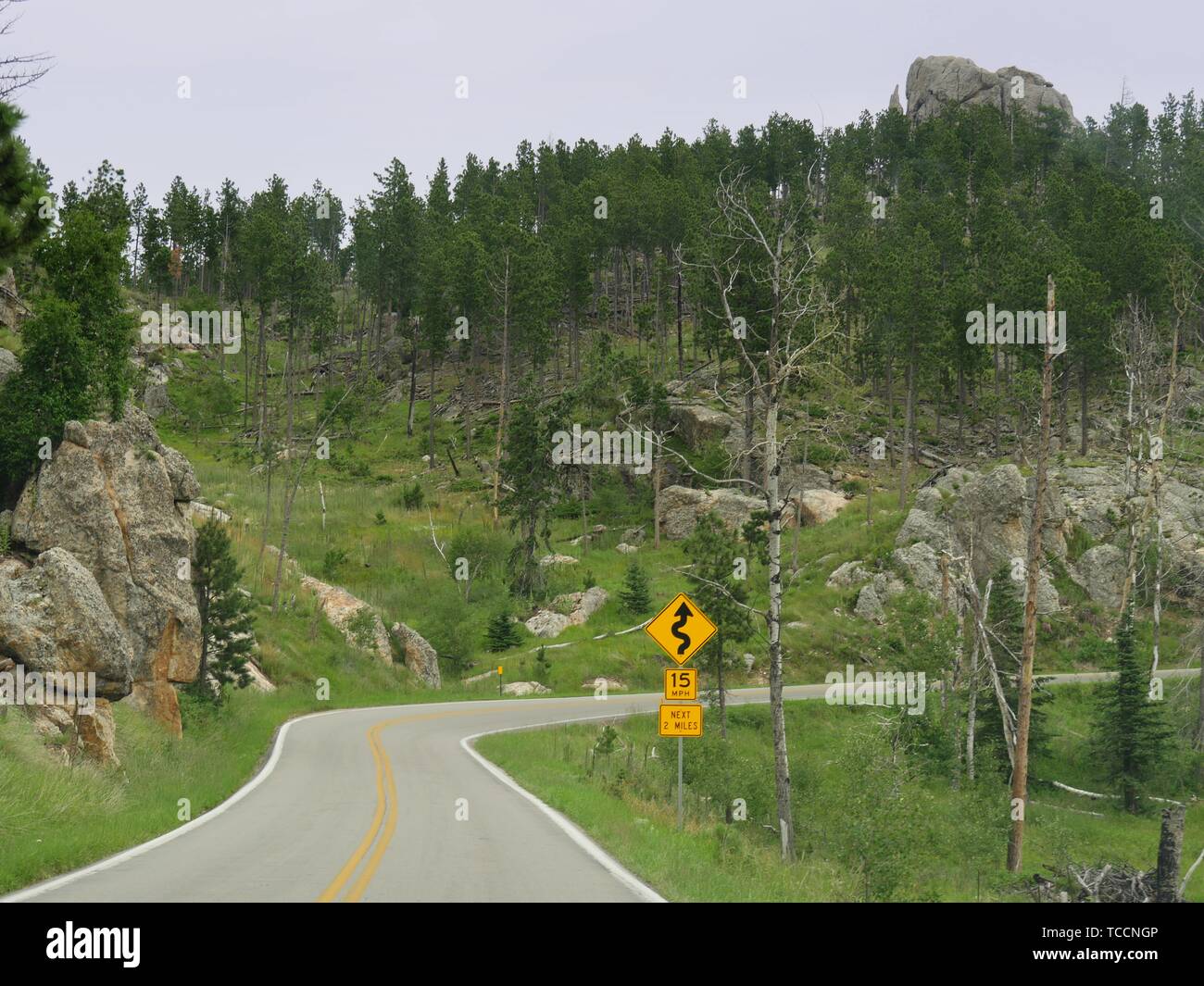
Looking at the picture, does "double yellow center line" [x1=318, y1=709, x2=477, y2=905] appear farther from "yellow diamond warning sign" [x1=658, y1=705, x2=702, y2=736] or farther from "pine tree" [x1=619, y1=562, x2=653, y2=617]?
"pine tree" [x1=619, y1=562, x2=653, y2=617]

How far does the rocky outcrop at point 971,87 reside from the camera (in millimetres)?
Answer: 135750

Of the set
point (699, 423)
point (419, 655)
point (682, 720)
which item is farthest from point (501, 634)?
point (682, 720)

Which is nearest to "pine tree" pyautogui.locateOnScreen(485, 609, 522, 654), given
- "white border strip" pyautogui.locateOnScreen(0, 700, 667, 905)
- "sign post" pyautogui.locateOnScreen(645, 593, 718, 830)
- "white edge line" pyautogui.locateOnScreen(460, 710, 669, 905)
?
"white edge line" pyautogui.locateOnScreen(460, 710, 669, 905)

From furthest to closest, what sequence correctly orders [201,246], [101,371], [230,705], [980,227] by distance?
1. [201,246]
2. [980,227]
3. [230,705]
4. [101,371]

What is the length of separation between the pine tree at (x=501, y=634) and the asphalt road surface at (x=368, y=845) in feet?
72.7

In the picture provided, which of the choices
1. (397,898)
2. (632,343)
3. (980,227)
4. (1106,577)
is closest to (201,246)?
(632,343)

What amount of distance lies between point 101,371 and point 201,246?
9024cm

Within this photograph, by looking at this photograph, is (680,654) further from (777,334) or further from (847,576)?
(847,576)

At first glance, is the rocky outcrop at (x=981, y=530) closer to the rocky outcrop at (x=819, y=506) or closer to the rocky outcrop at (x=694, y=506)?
the rocky outcrop at (x=819, y=506)

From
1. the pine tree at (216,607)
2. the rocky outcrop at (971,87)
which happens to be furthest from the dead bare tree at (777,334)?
the rocky outcrop at (971,87)

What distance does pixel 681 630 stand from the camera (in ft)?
48.0

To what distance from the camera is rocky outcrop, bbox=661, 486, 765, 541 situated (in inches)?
2215

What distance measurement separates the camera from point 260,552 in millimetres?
44688

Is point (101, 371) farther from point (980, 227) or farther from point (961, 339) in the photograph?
point (980, 227)
